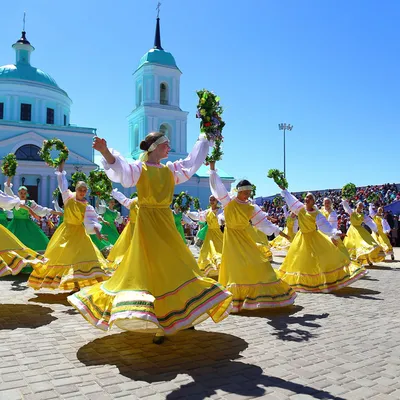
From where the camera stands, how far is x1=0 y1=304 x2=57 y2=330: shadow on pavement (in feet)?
17.7

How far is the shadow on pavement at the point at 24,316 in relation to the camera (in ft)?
17.7

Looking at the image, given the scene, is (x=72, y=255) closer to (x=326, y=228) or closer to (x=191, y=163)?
(x=191, y=163)

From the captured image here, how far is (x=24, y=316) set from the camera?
19.2 ft

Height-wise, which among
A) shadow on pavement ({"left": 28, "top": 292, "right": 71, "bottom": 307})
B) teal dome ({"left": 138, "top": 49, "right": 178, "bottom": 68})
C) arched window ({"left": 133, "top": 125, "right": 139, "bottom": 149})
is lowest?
shadow on pavement ({"left": 28, "top": 292, "right": 71, "bottom": 307})

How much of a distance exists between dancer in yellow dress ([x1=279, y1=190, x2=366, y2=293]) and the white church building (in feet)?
106

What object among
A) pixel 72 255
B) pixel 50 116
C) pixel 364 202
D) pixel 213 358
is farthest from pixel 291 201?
pixel 50 116

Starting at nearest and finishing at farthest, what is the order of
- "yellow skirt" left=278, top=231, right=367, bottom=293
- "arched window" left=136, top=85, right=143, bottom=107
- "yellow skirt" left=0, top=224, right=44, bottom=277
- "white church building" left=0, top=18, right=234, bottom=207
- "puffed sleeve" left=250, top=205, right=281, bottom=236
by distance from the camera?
1. "yellow skirt" left=0, top=224, right=44, bottom=277
2. "puffed sleeve" left=250, top=205, right=281, bottom=236
3. "yellow skirt" left=278, top=231, right=367, bottom=293
4. "white church building" left=0, top=18, right=234, bottom=207
5. "arched window" left=136, top=85, right=143, bottom=107

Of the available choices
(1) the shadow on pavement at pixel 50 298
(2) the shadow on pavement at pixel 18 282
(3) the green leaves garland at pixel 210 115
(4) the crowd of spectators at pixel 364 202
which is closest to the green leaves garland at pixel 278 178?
(3) the green leaves garland at pixel 210 115

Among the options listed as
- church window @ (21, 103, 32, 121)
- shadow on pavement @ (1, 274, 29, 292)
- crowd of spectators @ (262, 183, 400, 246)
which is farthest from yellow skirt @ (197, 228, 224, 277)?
church window @ (21, 103, 32, 121)

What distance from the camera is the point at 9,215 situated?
34.3 ft

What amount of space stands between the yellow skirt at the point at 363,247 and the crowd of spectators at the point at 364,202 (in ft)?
26.5

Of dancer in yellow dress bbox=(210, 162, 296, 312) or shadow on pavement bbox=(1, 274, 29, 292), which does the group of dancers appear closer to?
dancer in yellow dress bbox=(210, 162, 296, 312)

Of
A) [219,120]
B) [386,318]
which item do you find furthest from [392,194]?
[219,120]

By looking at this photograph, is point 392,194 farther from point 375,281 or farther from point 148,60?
point 148,60
